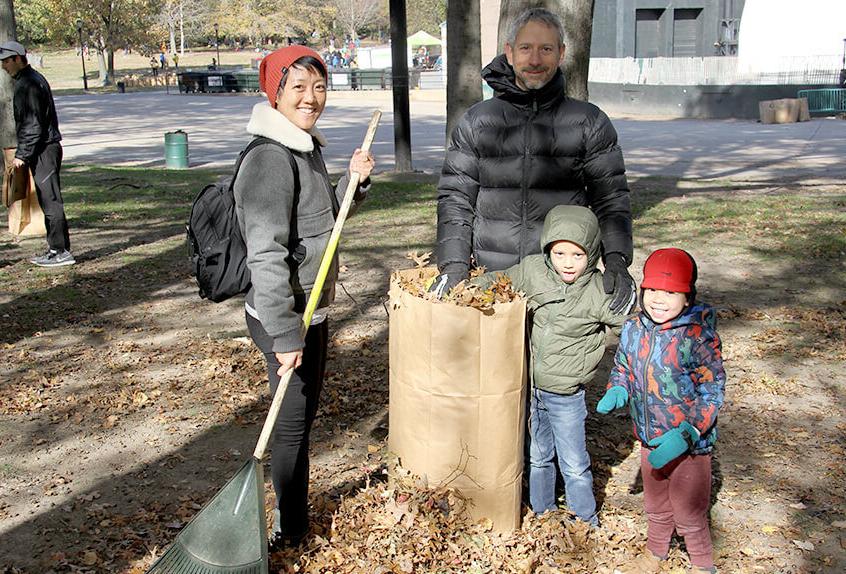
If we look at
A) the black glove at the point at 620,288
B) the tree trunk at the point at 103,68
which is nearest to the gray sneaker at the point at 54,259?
the black glove at the point at 620,288

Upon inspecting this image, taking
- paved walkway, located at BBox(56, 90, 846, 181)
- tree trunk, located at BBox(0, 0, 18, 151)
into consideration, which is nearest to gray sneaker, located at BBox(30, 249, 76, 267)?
tree trunk, located at BBox(0, 0, 18, 151)

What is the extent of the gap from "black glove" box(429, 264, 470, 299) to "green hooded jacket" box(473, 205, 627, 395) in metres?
0.09

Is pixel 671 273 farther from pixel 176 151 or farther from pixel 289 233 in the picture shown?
pixel 176 151

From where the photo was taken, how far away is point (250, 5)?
72.6 m

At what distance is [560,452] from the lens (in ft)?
12.1

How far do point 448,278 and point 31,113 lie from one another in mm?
5790

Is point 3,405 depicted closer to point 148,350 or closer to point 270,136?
point 148,350

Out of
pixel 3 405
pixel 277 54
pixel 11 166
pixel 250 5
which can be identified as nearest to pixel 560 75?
pixel 277 54

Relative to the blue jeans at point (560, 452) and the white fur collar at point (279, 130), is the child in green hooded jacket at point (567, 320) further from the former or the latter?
the white fur collar at point (279, 130)

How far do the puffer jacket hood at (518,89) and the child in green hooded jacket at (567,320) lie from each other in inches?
17.5

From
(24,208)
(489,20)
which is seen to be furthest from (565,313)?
(489,20)

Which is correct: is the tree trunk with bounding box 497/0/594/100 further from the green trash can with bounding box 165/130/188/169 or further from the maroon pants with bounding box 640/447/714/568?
the green trash can with bounding box 165/130/188/169

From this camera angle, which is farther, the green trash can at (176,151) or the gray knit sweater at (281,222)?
the green trash can at (176,151)

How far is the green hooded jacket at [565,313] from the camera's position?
135 inches
